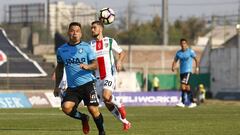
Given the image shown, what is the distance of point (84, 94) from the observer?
14.9 meters

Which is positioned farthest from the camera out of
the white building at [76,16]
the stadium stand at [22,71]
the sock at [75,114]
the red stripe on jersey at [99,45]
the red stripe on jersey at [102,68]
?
the white building at [76,16]

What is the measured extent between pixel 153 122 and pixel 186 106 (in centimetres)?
1140

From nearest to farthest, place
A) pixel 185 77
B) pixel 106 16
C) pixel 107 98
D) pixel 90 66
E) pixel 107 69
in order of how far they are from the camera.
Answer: pixel 90 66
pixel 107 98
pixel 107 69
pixel 106 16
pixel 185 77

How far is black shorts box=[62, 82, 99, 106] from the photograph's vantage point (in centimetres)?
1482

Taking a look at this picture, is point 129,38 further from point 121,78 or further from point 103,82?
point 103,82

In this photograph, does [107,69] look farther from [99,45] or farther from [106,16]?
[106,16]

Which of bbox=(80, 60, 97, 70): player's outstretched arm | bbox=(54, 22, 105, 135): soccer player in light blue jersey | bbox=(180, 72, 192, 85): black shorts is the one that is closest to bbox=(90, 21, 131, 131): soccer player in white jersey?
bbox=(54, 22, 105, 135): soccer player in light blue jersey

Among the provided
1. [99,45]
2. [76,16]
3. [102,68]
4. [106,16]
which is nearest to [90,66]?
[99,45]

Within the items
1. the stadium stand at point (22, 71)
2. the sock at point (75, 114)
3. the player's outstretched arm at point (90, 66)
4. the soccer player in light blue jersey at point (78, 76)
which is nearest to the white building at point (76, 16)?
the stadium stand at point (22, 71)

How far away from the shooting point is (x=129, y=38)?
264 ft

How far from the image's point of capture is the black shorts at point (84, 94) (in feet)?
48.6

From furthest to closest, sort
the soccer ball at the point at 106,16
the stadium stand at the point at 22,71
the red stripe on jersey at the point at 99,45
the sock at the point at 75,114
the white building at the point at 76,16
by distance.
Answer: the white building at the point at 76,16, the stadium stand at the point at 22,71, the soccer ball at the point at 106,16, the red stripe on jersey at the point at 99,45, the sock at the point at 75,114

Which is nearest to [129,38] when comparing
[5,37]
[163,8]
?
[163,8]

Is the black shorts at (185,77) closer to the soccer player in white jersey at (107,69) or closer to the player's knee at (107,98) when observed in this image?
the soccer player in white jersey at (107,69)
